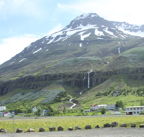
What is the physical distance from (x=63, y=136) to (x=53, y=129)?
9937mm

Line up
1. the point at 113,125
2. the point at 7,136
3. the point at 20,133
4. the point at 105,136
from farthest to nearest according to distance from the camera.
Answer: the point at 113,125
the point at 20,133
the point at 7,136
the point at 105,136

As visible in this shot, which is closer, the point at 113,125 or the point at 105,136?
the point at 105,136

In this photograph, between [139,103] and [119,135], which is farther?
[139,103]

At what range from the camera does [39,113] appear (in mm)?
174875

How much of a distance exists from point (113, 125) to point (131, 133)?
35.2ft

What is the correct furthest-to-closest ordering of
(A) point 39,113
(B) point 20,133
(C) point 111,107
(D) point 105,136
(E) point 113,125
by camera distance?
(C) point 111,107 → (A) point 39,113 → (E) point 113,125 → (B) point 20,133 → (D) point 105,136

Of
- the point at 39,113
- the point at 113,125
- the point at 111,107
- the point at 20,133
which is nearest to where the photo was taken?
the point at 20,133

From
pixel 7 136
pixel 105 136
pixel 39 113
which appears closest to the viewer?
pixel 105 136

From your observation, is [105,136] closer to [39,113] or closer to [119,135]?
[119,135]

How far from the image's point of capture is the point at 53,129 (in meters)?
60.9

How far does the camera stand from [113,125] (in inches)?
2448

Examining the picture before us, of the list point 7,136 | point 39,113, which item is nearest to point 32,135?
point 7,136

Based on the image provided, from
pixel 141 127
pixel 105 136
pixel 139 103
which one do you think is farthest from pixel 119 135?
pixel 139 103

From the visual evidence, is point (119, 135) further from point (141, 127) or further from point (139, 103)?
point (139, 103)
